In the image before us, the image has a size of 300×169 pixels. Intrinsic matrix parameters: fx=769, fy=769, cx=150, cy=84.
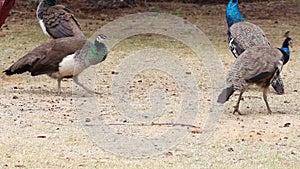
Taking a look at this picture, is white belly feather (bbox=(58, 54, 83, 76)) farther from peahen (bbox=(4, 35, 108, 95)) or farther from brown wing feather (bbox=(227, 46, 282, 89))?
brown wing feather (bbox=(227, 46, 282, 89))

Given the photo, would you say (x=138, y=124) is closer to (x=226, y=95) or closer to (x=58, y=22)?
(x=226, y=95)

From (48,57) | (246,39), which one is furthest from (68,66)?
(246,39)

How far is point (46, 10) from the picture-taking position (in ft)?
31.7

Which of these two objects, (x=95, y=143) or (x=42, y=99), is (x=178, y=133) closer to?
(x=95, y=143)

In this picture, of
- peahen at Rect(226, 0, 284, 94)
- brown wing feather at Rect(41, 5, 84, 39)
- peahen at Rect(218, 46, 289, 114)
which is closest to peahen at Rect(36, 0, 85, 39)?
brown wing feather at Rect(41, 5, 84, 39)

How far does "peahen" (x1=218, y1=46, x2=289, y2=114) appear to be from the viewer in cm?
702

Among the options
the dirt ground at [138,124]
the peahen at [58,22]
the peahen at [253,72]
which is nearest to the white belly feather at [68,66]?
the dirt ground at [138,124]

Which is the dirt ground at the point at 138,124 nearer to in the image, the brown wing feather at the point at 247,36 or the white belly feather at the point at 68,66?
the white belly feather at the point at 68,66

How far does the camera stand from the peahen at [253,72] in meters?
7.02

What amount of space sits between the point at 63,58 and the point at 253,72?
2045mm

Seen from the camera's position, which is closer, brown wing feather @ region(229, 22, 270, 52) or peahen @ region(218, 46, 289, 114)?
peahen @ region(218, 46, 289, 114)

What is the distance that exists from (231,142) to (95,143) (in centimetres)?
106

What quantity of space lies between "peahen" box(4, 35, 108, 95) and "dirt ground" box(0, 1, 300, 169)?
0.86ft

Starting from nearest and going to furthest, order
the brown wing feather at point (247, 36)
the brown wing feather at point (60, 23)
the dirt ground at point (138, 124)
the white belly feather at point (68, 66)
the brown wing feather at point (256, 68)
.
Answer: the dirt ground at point (138, 124), the brown wing feather at point (256, 68), the white belly feather at point (68, 66), the brown wing feather at point (247, 36), the brown wing feather at point (60, 23)
